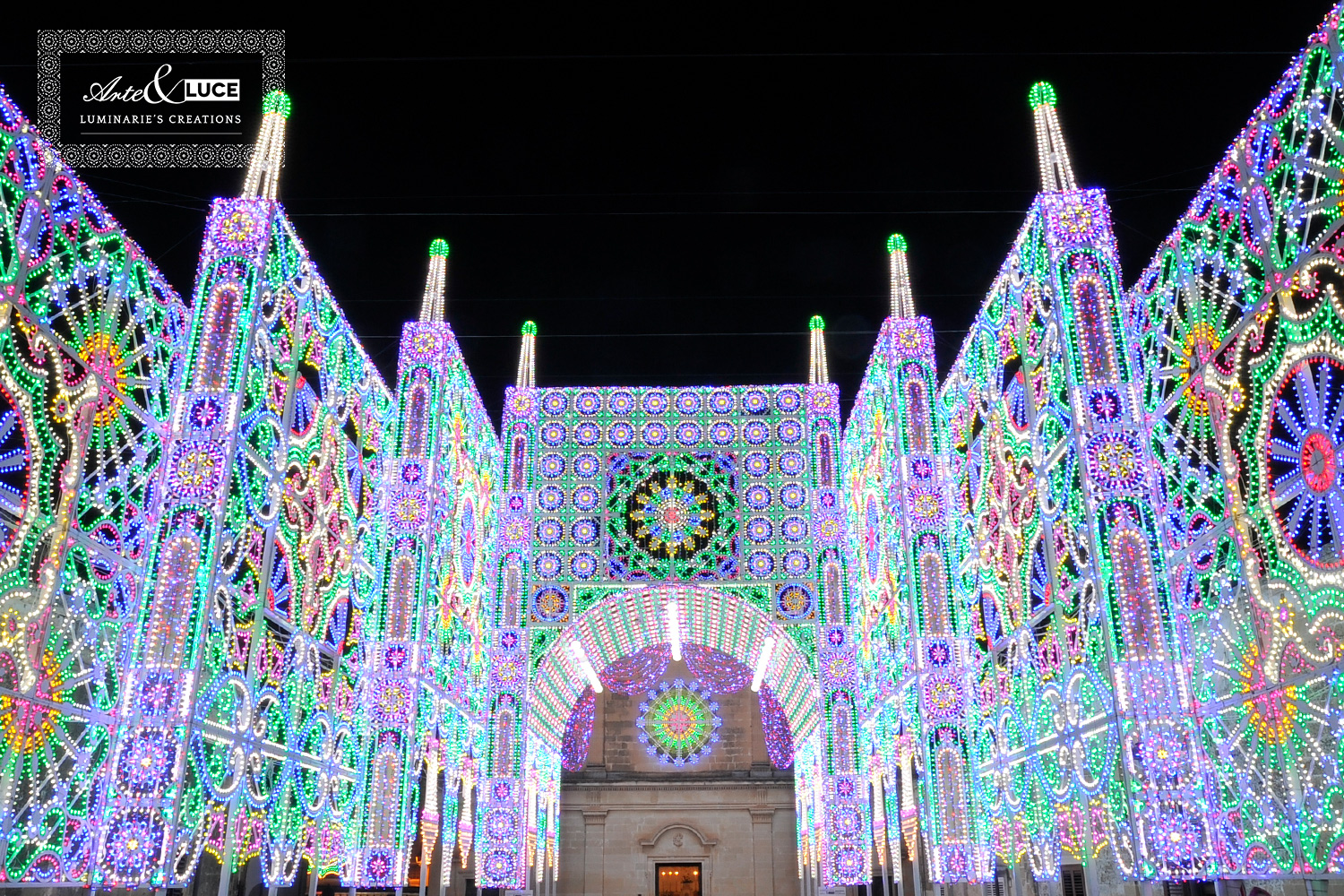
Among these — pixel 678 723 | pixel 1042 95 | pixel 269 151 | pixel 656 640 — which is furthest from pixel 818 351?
pixel 678 723

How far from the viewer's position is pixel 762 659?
20.8 m

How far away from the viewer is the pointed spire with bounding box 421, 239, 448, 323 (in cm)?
1409

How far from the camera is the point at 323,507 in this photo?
457 inches

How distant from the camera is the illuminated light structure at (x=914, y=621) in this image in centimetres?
1268

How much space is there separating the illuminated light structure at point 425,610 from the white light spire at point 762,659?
5408 mm

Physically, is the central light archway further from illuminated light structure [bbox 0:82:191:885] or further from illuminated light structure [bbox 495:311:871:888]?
illuminated light structure [bbox 0:82:191:885]

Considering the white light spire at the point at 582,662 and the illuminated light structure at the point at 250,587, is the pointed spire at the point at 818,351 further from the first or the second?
the illuminated light structure at the point at 250,587

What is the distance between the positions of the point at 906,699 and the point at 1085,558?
5.43 meters

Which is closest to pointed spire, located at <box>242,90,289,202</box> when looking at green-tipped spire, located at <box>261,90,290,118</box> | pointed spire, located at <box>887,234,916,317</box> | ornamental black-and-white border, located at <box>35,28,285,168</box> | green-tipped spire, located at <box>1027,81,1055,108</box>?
green-tipped spire, located at <box>261,90,290,118</box>

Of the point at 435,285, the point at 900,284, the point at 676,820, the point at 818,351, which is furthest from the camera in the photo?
the point at 676,820

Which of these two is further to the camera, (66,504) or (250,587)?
(250,587)

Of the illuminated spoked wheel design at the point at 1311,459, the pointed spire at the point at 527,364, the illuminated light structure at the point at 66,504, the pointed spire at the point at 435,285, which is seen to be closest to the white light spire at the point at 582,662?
the pointed spire at the point at 527,364

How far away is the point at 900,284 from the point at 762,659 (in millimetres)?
9403

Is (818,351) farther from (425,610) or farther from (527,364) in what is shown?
(425,610)
